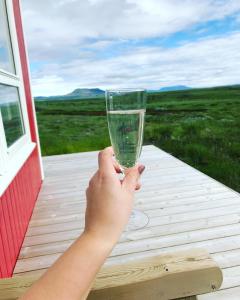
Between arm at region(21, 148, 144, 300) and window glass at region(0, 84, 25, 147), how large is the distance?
203cm

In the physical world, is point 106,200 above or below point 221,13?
below

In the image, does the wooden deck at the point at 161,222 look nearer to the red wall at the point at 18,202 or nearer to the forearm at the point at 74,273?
the red wall at the point at 18,202

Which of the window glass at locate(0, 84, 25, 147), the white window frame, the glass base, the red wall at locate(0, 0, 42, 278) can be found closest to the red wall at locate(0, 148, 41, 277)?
the red wall at locate(0, 0, 42, 278)

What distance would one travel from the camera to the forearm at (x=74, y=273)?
0.44 meters

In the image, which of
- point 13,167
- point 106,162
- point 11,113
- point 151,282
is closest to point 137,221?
point 13,167

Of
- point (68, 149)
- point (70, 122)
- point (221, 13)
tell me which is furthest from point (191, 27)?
point (68, 149)

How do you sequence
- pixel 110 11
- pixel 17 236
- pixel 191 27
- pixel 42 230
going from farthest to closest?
1. pixel 191 27
2. pixel 110 11
3. pixel 42 230
4. pixel 17 236

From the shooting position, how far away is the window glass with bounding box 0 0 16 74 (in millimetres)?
2604

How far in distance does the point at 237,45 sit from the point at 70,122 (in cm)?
770

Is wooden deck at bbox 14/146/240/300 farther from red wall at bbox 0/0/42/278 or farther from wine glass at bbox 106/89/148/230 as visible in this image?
wine glass at bbox 106/89/148/230

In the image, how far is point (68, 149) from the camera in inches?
238

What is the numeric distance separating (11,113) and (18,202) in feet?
2.85

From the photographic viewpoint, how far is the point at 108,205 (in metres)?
0.51

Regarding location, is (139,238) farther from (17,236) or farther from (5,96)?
(5,96)
